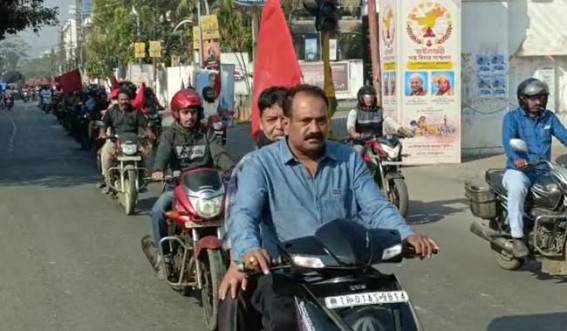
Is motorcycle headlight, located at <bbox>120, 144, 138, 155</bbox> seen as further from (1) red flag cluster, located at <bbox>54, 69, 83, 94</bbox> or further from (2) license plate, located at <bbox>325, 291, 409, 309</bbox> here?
(1) red flag cluster, located at <bbox>54, 69, 83, 94</bbox>

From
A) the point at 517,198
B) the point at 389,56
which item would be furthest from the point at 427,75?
the point at 517,198

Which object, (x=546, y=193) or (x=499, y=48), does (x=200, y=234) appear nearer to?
(x=546, y=193)

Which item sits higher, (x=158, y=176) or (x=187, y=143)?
(x=187, y=143)

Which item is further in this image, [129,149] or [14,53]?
[14,53]

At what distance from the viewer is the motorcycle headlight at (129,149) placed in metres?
13.2

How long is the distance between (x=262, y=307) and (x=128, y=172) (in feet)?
29.2

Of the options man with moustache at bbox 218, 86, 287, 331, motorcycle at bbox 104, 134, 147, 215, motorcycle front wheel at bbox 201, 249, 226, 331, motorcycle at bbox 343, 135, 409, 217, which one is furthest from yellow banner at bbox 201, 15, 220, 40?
man with moustache at bbox 218, 86, 287, 331

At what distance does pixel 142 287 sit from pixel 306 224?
4263 millimetres

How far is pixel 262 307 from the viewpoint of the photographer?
4230 mm

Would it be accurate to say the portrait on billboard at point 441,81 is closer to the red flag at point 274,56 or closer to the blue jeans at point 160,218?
the red flag at point 274,56

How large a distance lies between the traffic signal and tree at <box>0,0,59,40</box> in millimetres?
12252

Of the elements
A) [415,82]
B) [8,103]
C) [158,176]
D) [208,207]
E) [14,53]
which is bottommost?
[8,103]

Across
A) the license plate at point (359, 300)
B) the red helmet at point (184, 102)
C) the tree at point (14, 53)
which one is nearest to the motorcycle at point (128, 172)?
the red helmet at point (184, 102)

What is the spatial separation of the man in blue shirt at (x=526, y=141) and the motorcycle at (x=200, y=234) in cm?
272
